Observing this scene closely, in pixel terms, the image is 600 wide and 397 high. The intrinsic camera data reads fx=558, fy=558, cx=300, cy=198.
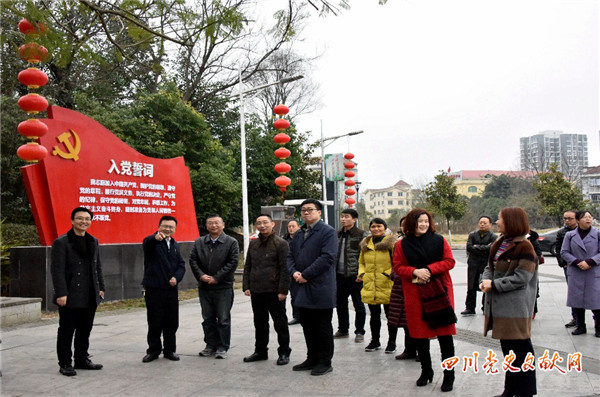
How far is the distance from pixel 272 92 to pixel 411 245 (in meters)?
27.8

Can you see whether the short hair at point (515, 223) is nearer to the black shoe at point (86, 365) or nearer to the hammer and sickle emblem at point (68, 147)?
the black shoe at point (86, 365)

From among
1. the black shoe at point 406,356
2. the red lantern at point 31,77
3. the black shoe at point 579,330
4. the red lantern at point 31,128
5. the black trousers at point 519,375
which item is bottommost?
→ the black shoe at point 579,330

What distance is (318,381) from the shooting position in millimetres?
4785

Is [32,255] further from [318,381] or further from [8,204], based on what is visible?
[8,204]

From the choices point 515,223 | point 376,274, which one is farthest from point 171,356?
point 515,223

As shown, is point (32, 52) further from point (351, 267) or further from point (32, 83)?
point (351, 267)

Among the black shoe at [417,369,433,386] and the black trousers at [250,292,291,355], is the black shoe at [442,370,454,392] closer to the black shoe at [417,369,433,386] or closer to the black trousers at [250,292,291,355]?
the black shoe at [417,369,433,386]

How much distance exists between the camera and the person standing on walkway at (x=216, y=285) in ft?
19.2

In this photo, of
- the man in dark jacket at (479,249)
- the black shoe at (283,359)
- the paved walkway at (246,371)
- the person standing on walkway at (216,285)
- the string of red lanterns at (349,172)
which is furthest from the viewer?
the string of red lanterns at (349,172)

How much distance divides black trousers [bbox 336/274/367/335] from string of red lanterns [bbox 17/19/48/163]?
404cm

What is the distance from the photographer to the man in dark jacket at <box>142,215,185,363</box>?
5734 mm

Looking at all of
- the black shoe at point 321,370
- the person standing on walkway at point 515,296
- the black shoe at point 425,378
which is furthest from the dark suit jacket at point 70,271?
the person standing on walkway at point 515,296

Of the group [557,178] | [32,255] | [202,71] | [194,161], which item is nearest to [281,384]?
[32,255]

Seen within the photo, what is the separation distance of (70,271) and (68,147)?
17.1 feet
